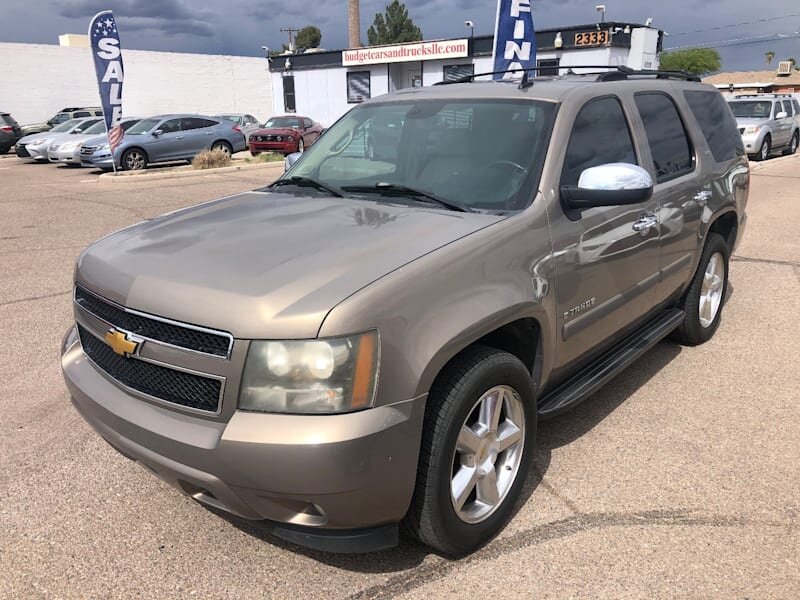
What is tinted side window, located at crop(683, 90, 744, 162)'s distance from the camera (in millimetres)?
4754

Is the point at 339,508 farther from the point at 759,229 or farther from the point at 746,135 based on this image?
the point at 746,135

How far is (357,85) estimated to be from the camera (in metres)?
35.8

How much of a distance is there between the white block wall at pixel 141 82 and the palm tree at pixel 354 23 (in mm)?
10714

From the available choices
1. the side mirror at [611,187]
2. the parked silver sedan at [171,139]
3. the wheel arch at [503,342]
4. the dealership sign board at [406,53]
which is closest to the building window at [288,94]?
the dealership sign board at [406,53]

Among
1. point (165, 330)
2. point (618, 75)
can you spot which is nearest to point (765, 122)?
point (618, 75)

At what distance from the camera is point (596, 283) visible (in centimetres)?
333

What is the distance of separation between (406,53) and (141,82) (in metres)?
17.8

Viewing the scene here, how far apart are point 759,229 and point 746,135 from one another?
35.0 ft

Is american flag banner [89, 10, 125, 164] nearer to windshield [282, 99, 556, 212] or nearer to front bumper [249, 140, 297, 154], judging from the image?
front bumper [249, 140, 297, 154]

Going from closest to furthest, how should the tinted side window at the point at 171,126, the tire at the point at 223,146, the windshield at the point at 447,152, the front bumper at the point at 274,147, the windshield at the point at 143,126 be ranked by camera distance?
the windshield at the point at 447,152 < the windshield at the point at 143,126 < the tinted side window at the point at 171,126 < the tire at the point at 223,146 < the front bumper at the point at 274,147

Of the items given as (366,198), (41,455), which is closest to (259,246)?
(366,198)

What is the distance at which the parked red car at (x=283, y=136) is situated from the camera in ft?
76.5

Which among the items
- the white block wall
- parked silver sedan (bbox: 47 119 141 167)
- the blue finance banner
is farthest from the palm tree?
the blue finance banner

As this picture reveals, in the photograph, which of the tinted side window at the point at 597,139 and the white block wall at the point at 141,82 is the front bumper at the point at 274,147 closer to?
the tinted side window at the point at 597,139
